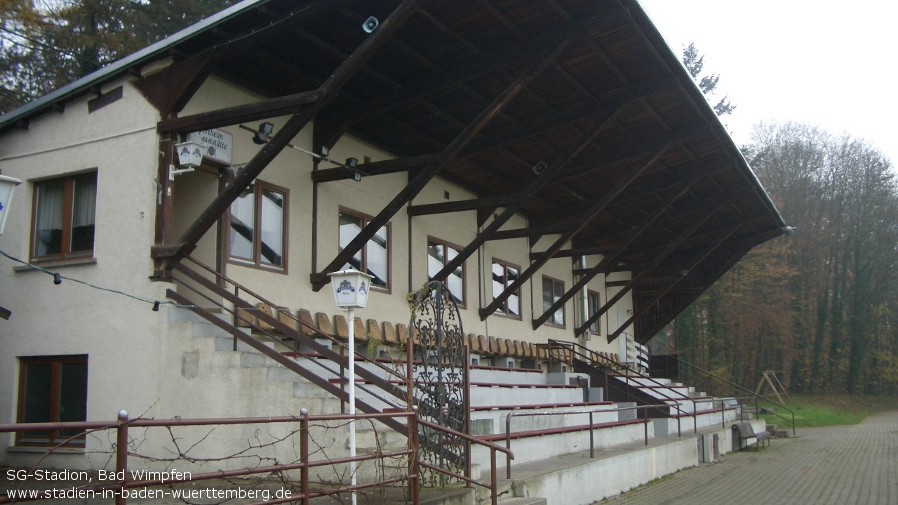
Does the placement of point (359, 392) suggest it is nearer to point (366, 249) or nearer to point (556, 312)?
point (366, 249)

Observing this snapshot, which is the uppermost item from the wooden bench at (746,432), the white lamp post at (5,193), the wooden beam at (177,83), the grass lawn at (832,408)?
the wooden beam at (177,83)

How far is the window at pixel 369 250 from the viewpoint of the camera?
47.5 ft

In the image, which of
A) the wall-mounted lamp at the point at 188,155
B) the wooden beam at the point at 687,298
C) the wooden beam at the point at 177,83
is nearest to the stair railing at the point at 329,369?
the wall-mounted lamp at the point at 188,155

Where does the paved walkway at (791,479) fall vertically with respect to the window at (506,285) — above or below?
below

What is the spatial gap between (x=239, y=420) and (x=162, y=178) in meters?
5.58

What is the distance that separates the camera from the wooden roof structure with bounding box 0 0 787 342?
10.3 m

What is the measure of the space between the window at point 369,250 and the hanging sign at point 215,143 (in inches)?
117

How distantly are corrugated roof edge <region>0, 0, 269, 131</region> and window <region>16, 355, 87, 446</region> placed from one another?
11.5ft

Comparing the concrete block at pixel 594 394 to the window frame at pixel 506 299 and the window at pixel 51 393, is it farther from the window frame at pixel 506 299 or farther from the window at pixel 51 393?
the window at pixel 51 393

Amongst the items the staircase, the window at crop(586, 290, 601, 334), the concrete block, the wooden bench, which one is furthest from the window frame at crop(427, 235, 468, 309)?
the wooden bench

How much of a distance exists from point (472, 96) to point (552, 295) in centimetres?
1076

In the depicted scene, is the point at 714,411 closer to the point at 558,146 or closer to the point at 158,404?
the point at 558,146

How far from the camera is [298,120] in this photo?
10.1 metres

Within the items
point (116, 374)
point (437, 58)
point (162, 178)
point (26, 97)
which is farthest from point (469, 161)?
point (26, 97)
